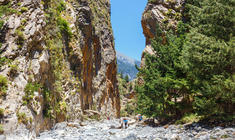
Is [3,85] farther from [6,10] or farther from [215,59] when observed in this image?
[215,59]

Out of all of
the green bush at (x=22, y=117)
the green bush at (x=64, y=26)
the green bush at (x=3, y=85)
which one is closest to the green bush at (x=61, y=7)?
the green bush at (x=64, y=26)

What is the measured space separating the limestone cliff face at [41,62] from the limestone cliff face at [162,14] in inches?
450

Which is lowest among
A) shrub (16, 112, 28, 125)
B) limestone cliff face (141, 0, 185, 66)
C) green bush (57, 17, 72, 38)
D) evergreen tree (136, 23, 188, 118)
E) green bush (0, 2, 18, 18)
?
shrub (16, 112, 28, 125)

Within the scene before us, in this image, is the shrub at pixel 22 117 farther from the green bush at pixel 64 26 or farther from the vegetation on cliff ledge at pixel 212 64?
the green bush at pixel 64 26

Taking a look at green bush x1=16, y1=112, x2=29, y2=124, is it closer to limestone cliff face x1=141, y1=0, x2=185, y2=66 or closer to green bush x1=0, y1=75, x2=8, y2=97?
green bush x1=0, y1=75, x2=8, y2=97

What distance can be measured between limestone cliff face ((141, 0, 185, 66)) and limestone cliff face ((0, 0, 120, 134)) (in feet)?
37.5

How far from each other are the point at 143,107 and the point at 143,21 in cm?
2251

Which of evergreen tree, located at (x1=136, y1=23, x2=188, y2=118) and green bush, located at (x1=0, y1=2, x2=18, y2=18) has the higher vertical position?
green bush, located at (x1=0, y1=2, x2=18, y2=18)

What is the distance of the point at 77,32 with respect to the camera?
78.1 feet

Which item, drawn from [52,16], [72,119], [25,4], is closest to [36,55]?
[25,4]

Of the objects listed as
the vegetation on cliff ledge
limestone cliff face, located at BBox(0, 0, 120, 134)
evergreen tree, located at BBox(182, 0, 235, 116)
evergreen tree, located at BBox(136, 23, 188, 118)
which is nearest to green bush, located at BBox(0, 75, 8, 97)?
limestone cliff face, located at BBox(0, 0, 120, 134)

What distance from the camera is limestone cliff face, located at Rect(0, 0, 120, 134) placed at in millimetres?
10514

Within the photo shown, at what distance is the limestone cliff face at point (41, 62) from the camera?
10.5 metres

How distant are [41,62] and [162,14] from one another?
2368 cm
